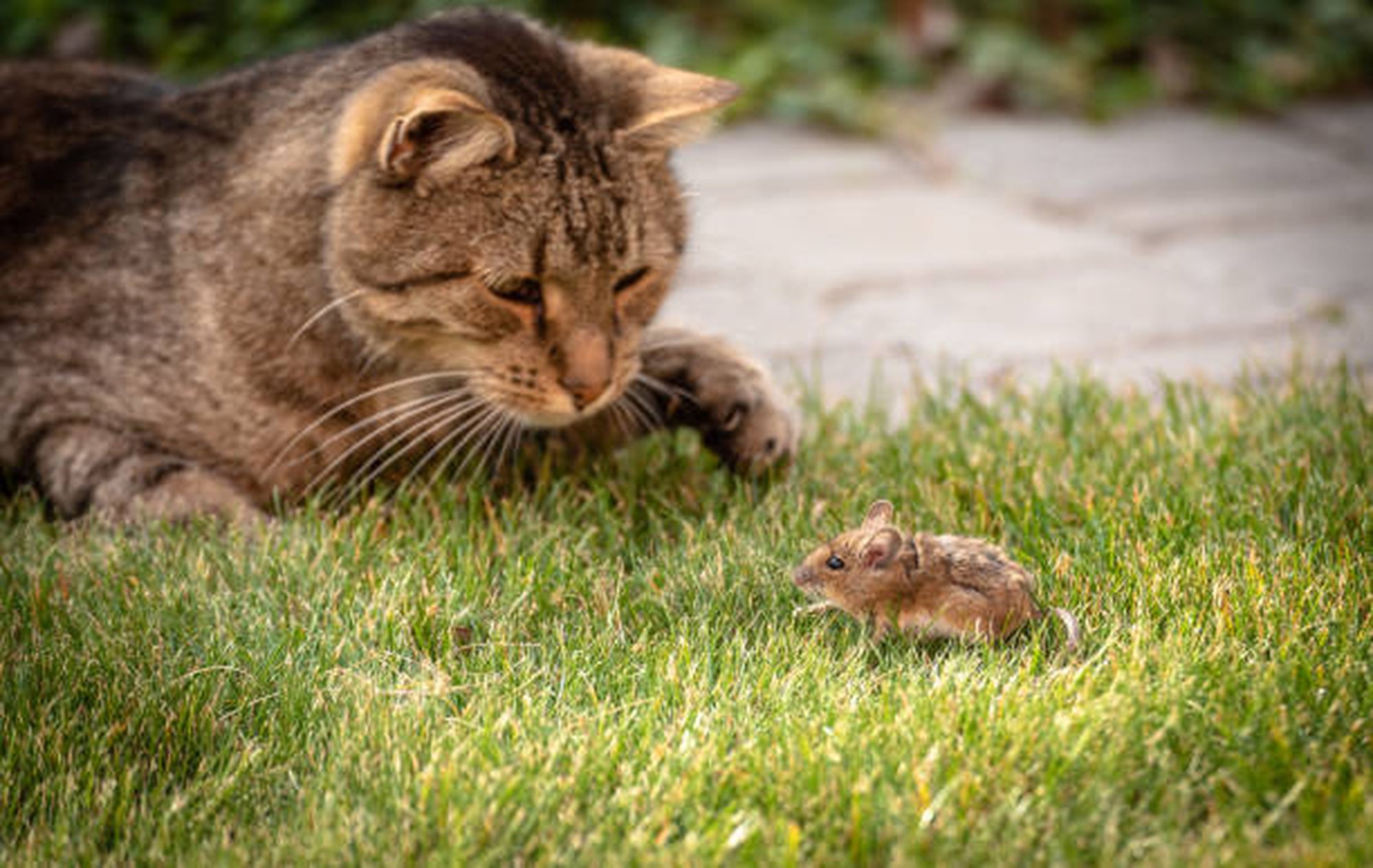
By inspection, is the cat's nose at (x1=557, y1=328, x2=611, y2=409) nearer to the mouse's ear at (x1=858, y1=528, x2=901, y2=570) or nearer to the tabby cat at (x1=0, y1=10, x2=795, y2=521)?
the tabby cat at (x1=0, y1=10, x2=795, y2=521)

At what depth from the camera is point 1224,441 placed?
3340mm

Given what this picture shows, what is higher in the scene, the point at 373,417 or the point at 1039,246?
the point at 373,417

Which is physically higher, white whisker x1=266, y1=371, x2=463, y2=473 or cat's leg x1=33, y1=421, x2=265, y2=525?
white whisker x1=266, y1=371, x2=463, y2=473

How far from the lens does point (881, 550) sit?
103 inches

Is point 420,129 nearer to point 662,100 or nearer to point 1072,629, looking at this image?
point 662,100

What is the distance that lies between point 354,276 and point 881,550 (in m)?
1.18

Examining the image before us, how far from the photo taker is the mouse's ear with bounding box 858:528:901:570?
103 inches

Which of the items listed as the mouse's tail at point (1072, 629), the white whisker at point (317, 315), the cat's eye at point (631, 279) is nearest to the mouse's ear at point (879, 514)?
the mouse's tail at point (1072, 629)

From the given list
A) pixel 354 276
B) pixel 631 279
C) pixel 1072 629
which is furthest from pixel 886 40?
pixel 1072 629

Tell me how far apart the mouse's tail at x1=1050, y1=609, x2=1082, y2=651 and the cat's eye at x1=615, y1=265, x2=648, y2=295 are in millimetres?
1089

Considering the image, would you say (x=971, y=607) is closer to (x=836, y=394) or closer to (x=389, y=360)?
(x=389, y=360)

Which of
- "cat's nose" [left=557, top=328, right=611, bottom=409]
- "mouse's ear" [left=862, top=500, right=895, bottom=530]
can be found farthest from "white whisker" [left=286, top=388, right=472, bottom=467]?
"mouse's ear" [left=862, top=500, right=895, bottom=530]

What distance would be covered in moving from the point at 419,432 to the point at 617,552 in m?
0.58

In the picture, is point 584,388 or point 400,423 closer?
point 584,388
